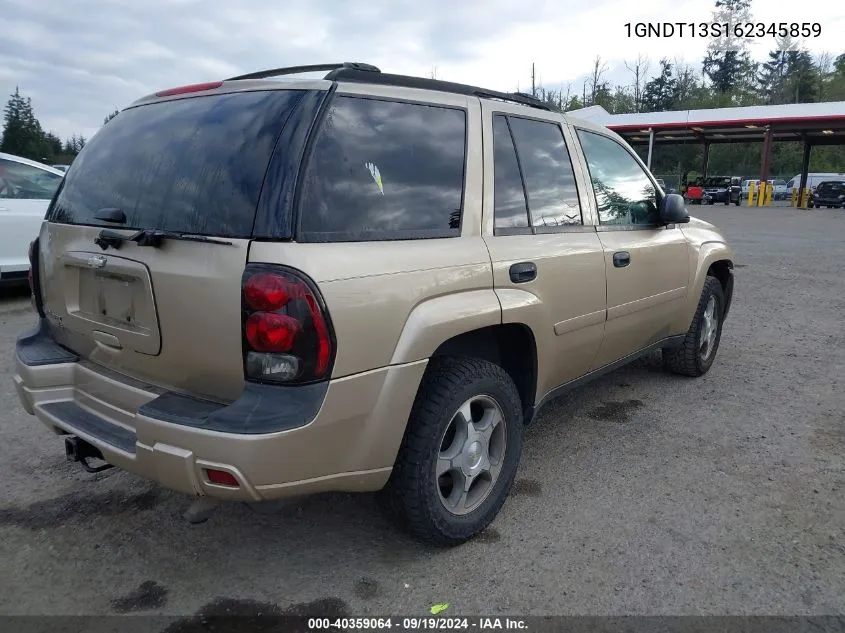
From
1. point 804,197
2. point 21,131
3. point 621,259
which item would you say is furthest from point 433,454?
point 21,131

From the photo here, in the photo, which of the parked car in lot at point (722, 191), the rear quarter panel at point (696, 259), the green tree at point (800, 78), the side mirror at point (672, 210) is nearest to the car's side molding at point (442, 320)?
the side mirror at point (672, 210)

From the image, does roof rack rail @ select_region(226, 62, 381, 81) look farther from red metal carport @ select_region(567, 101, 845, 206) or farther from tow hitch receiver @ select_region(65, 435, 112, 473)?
red metal carport @ select_region(567, 101, 845, 206)

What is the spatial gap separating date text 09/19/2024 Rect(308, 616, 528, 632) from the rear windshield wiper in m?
1.38

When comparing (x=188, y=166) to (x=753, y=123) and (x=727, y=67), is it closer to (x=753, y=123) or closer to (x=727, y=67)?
(x=753, y=123)

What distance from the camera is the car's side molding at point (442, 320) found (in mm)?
2338

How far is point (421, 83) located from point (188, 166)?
103 centimetres

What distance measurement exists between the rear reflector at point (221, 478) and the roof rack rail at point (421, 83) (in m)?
1.45

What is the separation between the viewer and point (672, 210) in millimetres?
4062

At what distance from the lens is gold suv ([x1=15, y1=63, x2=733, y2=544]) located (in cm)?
210

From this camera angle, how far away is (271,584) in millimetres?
A: 2516

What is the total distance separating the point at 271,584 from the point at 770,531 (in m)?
2.16

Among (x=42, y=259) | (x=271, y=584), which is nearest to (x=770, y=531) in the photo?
(x=271, y=584)

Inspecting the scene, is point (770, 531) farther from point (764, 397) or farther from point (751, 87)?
point (751, 87)

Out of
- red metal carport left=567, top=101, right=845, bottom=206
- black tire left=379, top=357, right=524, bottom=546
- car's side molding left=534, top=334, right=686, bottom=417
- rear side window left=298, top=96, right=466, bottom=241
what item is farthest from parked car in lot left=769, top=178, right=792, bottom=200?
black tire left=379, top=357, right=524, bottom=546
